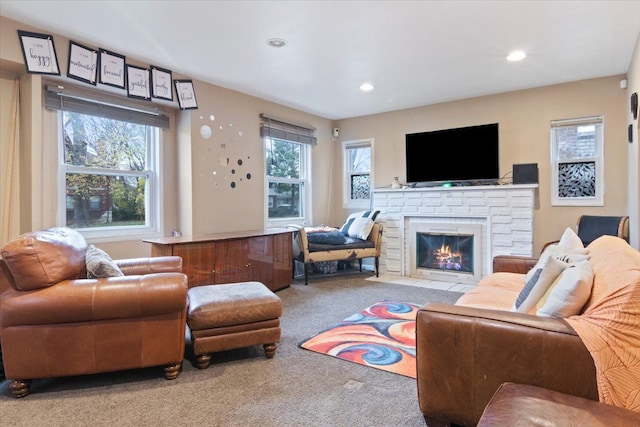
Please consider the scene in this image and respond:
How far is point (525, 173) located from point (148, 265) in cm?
426

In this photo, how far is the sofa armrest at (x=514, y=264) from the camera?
305 centimetres

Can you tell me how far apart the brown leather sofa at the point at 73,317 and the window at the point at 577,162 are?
433 cm

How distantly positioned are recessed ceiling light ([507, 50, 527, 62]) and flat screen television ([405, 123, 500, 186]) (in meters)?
1.18

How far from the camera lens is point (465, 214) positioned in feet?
15.5

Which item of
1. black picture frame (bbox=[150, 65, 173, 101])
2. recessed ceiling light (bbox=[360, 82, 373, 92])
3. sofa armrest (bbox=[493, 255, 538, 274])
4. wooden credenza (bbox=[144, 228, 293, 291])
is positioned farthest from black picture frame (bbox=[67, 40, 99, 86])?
sofa armrest (bbox=[493, 255, 538, 274])

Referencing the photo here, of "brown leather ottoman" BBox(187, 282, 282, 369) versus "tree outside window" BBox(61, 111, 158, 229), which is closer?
"brown leather ottoman" BBox(187, 282, 282, 369)

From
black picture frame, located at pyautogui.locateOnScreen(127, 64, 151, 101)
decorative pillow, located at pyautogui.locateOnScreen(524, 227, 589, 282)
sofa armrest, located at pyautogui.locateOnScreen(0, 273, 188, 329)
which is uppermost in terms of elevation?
black picture frame, located at pyautogui.locateOnScreen(127, 64, 151, 101)

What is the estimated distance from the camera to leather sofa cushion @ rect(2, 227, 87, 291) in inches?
75.2

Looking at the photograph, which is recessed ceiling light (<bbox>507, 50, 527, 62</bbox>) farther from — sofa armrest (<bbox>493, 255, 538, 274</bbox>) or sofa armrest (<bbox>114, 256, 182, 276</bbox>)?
sofa armrest (<bbox>114, 256, 182, 276</bbox>)

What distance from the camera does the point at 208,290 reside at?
266 cm

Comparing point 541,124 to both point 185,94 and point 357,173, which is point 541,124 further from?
point 185,94

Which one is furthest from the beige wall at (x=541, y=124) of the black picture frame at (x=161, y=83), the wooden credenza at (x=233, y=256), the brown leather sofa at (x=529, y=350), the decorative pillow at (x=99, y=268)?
the decorative pillow at (x=99, y=268)

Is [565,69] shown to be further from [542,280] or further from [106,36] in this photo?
[106,36]

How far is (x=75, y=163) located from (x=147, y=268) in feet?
4.90
